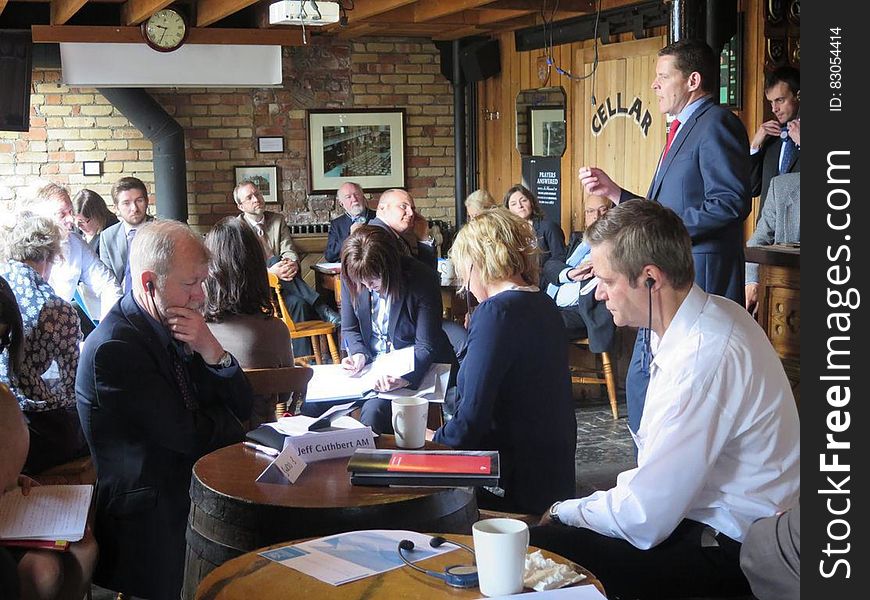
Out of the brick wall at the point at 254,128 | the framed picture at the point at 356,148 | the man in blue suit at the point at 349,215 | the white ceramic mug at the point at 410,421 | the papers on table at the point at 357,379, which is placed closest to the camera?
the white ceramic mug at the point at 410,421

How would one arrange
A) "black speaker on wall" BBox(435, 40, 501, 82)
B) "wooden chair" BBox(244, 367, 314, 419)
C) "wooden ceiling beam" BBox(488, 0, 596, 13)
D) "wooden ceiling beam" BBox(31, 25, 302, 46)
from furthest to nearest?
"black speaker on wall" BBox(435, 40, 501, 82), "wooden ceiling beam" BBox(31, 25, 302, 46), "wooden ceiling beam" BBox(488, 0, 596, 13), "wooden chair" BBox(244, 367, 314, 419)

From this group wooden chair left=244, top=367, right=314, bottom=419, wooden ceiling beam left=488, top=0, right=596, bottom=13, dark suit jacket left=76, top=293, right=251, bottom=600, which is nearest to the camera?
dark suit jacket left=76, top=293, right=251, bottom=600

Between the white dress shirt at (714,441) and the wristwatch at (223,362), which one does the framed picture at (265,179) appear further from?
the white dress shirt at (714,441)

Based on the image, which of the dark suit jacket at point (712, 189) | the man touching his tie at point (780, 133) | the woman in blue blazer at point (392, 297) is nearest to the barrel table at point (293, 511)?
the dark suit jacket at point (712, 189)

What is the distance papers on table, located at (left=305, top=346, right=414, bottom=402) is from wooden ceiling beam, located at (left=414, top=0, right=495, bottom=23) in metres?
3.70

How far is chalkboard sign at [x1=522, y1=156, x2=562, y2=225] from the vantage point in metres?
8.41

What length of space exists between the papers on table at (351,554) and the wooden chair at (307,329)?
4834 mm

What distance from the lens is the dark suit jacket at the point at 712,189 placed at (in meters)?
3.38

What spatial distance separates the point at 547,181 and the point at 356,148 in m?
1.90

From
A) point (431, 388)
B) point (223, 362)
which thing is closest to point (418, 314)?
point (431, 388)

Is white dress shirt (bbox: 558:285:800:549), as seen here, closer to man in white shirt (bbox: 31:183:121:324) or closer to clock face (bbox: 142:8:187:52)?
man in white shirt (bbox: 31:183:121:324)

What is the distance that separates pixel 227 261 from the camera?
341cm

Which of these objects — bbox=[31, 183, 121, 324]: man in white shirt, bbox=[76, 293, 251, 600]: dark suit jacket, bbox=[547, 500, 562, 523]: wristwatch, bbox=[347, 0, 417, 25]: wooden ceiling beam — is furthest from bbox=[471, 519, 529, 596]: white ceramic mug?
bbox=[347, 0, 417, 25]: wooden ceiling beam

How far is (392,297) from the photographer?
3994 millimetres
